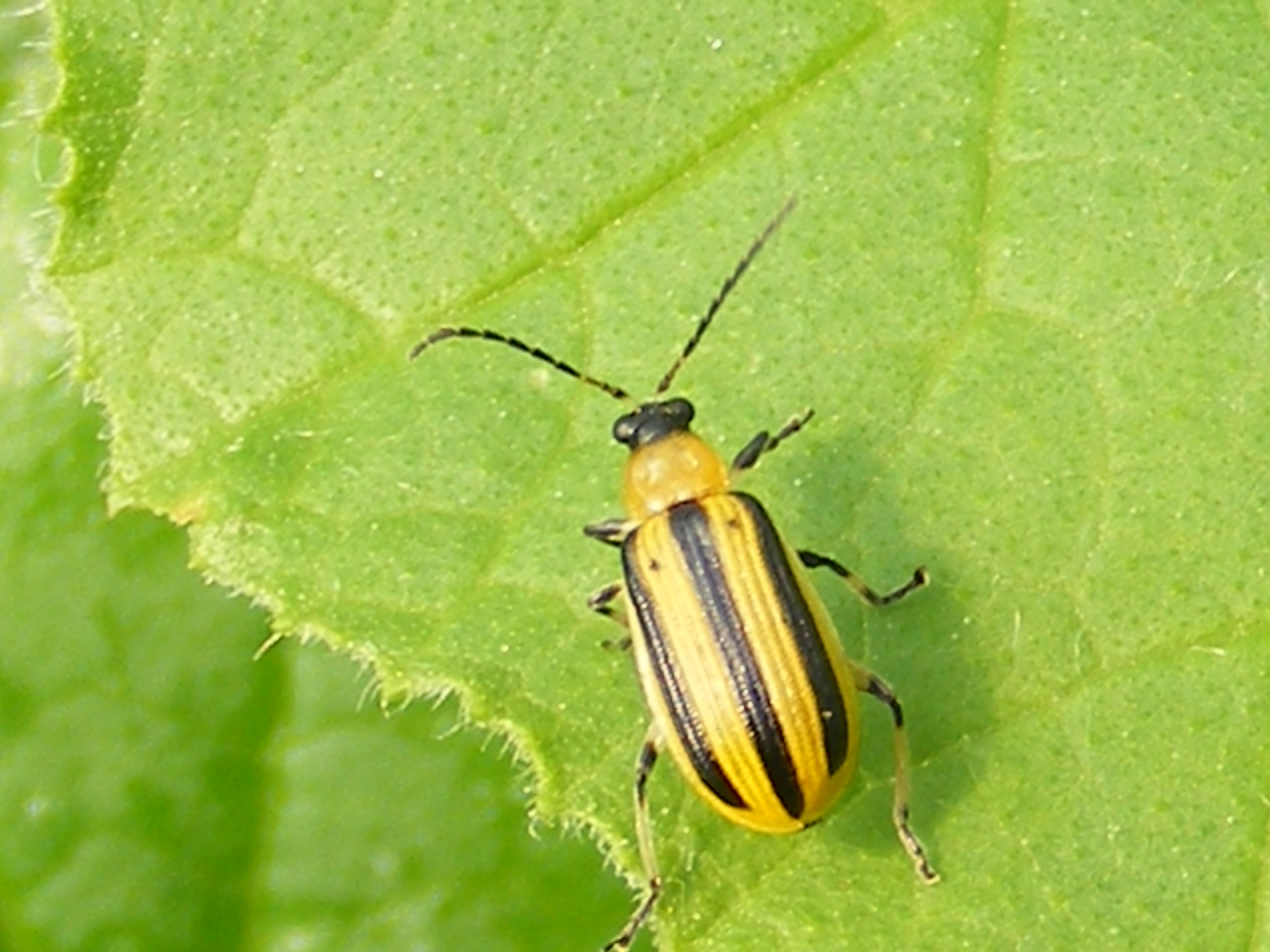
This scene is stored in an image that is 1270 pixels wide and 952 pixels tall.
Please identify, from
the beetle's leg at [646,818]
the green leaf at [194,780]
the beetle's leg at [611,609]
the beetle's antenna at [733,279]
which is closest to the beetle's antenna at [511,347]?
the beetle's antenna at [733,279]

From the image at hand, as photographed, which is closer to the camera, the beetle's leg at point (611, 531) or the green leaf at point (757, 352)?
the green leaf at point (757, 352)

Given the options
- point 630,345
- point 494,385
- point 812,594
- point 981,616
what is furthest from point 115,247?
point 981,616


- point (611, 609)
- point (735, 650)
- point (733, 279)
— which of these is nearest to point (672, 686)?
point (735, 650)

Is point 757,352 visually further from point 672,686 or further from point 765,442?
point 672,686

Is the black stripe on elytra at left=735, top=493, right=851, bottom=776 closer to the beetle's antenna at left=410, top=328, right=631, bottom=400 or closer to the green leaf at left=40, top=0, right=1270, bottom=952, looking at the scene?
the green leaf at left=40, top=0, right=1270, bottom=952

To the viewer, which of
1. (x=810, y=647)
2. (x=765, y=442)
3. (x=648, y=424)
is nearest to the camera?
(x=810, y=647)

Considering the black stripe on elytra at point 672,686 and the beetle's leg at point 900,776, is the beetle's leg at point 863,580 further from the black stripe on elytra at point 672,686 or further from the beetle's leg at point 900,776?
the black stripe on elytra at point 672,686

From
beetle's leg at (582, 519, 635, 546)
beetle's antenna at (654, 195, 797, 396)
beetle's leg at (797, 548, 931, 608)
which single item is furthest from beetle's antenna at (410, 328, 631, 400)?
beetle's leg at (797, 548, 931, 608)
